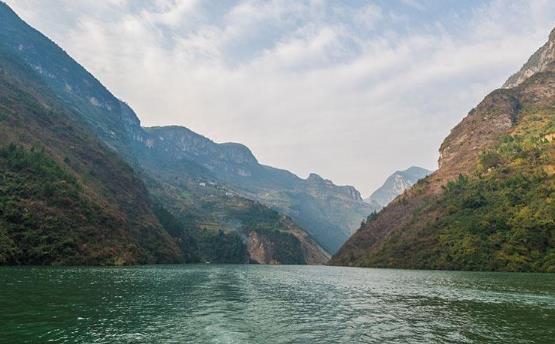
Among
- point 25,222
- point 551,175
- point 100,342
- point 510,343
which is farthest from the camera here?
point 551,175

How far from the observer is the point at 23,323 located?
42250mm

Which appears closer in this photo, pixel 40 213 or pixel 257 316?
pixel 257 316

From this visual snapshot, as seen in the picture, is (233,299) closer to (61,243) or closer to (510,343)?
(510,343)

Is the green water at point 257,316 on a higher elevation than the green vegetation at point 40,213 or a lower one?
lower

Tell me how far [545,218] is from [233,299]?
14511cm

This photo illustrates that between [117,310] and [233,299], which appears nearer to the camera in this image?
[117,310]

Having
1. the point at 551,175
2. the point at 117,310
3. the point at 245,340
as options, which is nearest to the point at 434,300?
the point at 245,340

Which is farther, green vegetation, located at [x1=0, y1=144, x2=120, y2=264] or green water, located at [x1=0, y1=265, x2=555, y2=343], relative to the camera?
green vegetation, located at [x1=0, y1=144, x2=120, y2=264]

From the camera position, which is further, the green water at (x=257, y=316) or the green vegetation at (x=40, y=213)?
the green vegetation at (x=40, y=213)

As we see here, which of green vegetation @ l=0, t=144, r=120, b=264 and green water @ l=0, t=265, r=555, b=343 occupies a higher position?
green vegetation @ l=0, t=144, r=120, b=264

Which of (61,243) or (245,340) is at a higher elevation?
(61,243)

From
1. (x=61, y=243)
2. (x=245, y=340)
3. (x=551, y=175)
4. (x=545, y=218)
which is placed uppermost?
(x=551, y=175)

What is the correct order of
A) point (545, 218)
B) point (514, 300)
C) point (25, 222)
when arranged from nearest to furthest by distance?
1. point (514, 300)
2. point (25, 222)
3. point (545, 218)

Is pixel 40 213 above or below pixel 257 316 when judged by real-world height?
above
